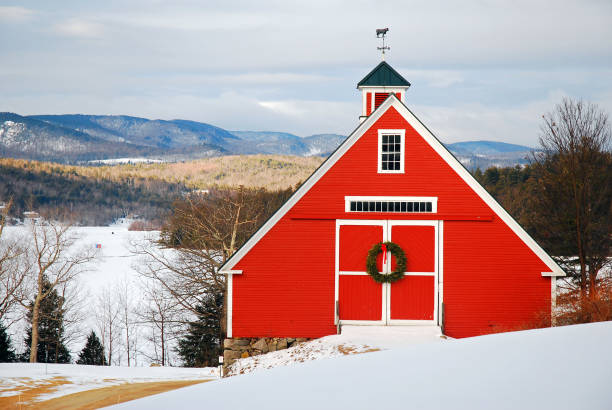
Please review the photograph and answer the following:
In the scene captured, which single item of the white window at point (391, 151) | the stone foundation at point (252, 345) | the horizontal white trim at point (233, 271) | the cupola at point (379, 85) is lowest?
the stone foundation at point (252, 345)

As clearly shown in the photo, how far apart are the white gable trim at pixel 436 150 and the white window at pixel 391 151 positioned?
547 mm

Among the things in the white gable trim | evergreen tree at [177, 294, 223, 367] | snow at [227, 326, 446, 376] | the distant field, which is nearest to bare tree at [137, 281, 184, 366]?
evergreen tree at [177, 294, 223, 367]

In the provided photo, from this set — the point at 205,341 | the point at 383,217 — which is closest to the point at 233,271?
the point at 383,217

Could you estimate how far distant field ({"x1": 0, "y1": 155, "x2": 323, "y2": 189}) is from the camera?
146 metres

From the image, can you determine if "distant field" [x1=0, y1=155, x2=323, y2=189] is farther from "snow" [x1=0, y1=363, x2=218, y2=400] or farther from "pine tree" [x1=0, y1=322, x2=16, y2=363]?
"snow" [x1=0, y1=363, x2=218, y2=400]

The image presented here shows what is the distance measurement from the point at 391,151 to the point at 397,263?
11.9ft

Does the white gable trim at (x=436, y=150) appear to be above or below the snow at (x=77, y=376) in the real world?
above

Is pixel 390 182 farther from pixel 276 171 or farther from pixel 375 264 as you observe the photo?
pixel 276 171

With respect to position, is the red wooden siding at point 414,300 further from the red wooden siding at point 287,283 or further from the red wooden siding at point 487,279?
the red wooden siding at point 287,283

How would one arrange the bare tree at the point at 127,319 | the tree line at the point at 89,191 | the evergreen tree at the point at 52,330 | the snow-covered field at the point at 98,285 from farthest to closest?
the tree line at the point at 89,191, the snow-covered field at the point at 98,285, the bare tree at the point at 127,319, the evergreen tree at the point at 52,330

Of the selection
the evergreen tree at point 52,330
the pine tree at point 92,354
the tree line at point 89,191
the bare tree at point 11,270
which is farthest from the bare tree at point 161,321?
the tree line at point 89,191

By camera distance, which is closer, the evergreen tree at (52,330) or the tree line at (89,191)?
the evergreen tree at (52,330)

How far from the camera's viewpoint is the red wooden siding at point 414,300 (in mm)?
17453

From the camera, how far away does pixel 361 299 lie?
57.6ft
